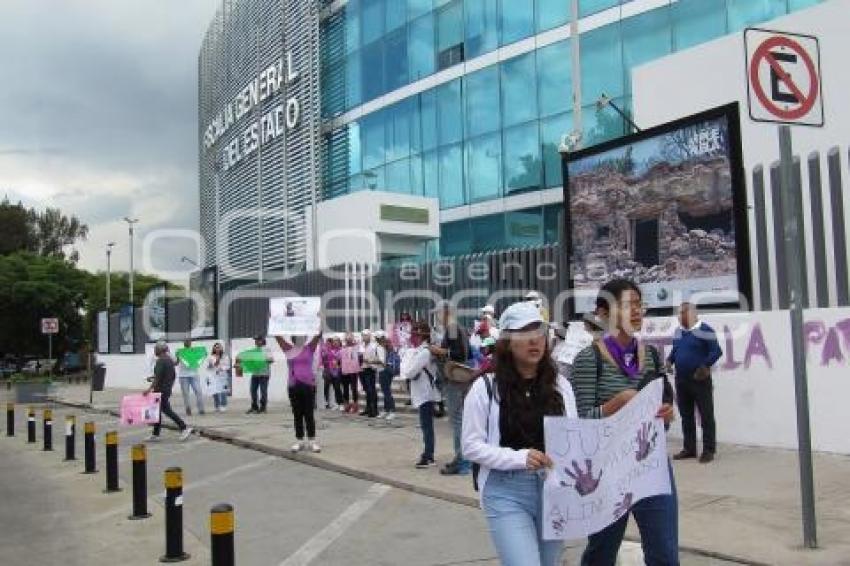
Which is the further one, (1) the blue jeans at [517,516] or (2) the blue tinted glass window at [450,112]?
(2) the blue tinted glass window at [450,112]

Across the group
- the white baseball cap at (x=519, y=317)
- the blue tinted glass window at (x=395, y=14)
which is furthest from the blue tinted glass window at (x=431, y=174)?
the white baseball cap at (x=519, y=317)

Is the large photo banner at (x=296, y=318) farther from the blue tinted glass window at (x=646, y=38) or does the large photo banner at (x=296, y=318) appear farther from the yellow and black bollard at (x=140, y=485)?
the blue tinted glass window at (x=646, y=38)

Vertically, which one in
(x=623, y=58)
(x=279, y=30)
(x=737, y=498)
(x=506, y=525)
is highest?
(x=279, y=30)

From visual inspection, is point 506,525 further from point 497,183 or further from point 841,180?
point 497,183

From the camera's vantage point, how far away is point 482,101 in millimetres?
32344

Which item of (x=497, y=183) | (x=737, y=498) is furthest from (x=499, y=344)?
(x=497, y=183)

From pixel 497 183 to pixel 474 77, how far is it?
389cm

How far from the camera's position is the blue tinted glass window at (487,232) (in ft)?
104

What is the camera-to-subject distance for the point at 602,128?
27.6 metres

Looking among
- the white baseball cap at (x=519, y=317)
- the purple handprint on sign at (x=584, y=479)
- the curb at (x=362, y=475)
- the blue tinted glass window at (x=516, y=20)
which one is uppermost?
the blue tinted glass window at (x=516, y=20)

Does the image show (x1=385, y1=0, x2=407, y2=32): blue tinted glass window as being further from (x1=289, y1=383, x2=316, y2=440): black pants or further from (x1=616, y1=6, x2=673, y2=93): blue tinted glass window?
(x1=289, y1=383, x2=316, y2=440): black pants

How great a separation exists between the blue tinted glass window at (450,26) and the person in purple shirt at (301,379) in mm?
22402

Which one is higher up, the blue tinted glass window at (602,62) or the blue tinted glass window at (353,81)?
the blue tinted glass window at (353,81)

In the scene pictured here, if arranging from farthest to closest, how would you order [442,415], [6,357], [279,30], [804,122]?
[6,357] < [279,30] < [442,415] < [804,122]
